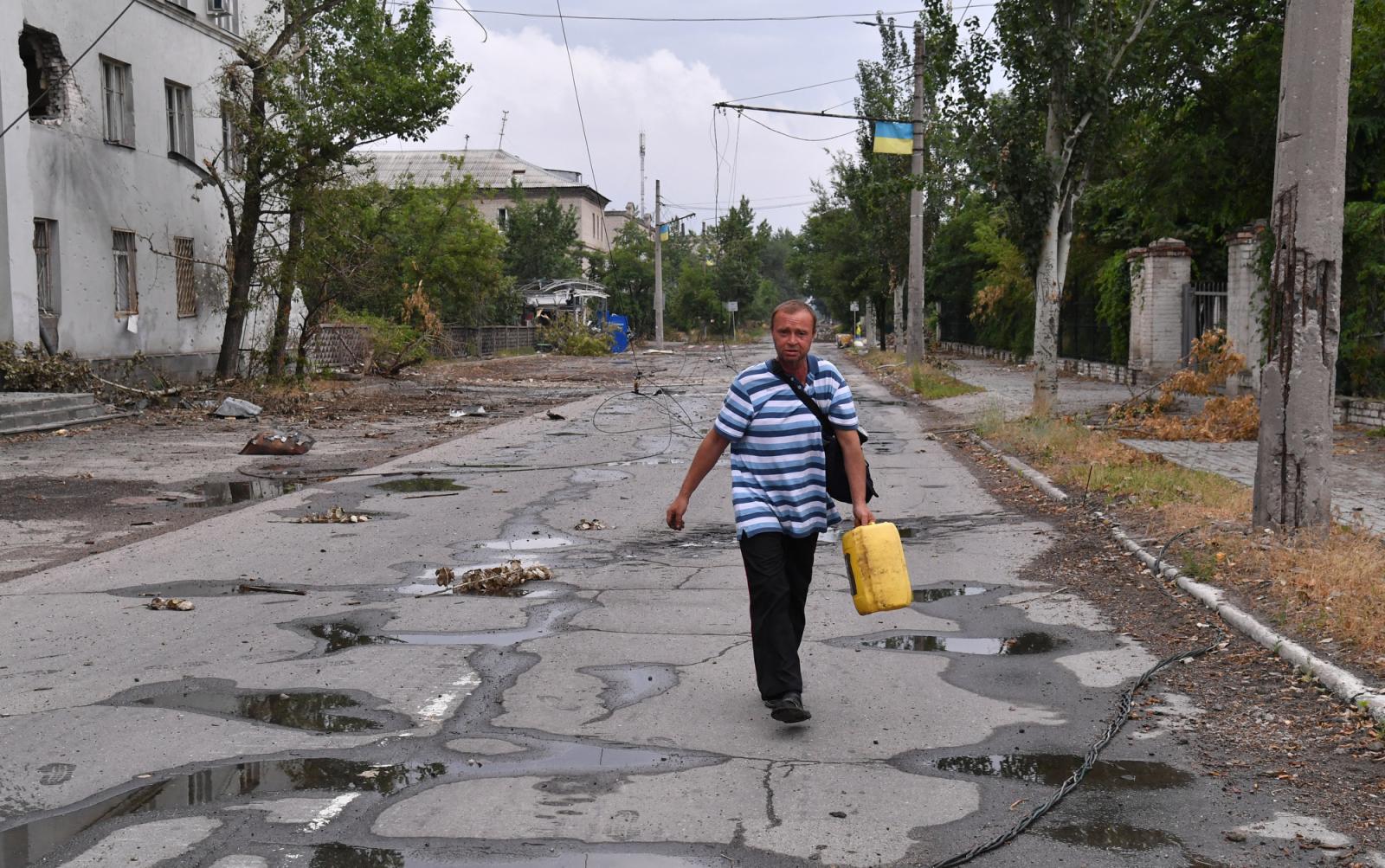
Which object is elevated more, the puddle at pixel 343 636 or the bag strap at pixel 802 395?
the bag strap at pixel 802 395

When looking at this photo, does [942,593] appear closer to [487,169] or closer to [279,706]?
[279,706]

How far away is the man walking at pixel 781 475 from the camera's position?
212 inches

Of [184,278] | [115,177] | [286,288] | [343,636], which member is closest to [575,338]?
[184,278]

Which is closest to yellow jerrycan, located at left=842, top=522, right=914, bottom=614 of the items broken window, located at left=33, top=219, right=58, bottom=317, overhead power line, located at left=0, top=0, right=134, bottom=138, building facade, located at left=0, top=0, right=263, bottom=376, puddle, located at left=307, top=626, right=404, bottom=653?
puddle, located at left=307, top=626, right=404, bottom=653

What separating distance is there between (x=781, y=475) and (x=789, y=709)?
973 mm

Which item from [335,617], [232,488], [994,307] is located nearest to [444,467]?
[232,488]

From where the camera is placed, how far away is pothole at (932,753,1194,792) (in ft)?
15.5

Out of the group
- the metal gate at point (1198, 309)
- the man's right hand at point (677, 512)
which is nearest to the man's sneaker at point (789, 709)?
the man's right hand at point (677, 512)

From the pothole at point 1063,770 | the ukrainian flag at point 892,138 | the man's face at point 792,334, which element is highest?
the ukrainian flag at point 892,138

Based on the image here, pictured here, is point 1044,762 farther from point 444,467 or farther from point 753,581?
point 444,467

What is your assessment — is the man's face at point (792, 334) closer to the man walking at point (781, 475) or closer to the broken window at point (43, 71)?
the man walking at point (781, 475)

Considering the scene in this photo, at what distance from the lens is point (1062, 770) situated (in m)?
4.86

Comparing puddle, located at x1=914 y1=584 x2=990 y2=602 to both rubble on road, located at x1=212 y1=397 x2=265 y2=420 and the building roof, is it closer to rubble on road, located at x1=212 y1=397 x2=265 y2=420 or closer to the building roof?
rubble on road, located at x1=212 y1=397 x2=265 y2=420

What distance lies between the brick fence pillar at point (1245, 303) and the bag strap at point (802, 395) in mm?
16538
